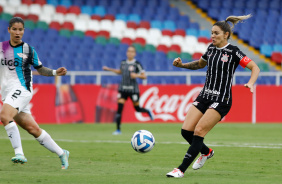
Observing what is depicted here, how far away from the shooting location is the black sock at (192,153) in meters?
7.63

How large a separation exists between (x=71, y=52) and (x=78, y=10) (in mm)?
3362

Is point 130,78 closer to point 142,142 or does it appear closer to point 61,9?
point 142,142

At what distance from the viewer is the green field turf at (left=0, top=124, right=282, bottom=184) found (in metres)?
7.44

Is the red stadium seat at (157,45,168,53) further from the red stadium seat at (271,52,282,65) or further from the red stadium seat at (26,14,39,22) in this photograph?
the red stadium seat at (26,14,39,22)

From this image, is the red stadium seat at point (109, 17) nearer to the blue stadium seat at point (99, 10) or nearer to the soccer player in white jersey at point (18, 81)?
the blue stadium seat at point (99, 10)

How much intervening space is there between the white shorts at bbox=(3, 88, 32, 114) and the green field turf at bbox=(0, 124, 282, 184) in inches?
35.8

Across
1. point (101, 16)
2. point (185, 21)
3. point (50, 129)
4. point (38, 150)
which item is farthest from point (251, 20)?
point (38, 150)

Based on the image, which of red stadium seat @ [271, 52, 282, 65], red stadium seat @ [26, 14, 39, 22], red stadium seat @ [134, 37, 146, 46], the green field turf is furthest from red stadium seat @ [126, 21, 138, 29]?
the green field turf

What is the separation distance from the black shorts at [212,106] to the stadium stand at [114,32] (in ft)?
45.3

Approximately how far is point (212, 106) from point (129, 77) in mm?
8582

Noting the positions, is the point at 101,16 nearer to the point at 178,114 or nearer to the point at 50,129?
the point at 178,114

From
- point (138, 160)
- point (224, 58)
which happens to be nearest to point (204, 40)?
point (138, 160)

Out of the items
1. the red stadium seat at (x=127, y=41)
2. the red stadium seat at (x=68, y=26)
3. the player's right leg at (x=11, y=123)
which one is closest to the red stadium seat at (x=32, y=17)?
the red stadium seat at (x=68, y=26)

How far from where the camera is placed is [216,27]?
799 cm
